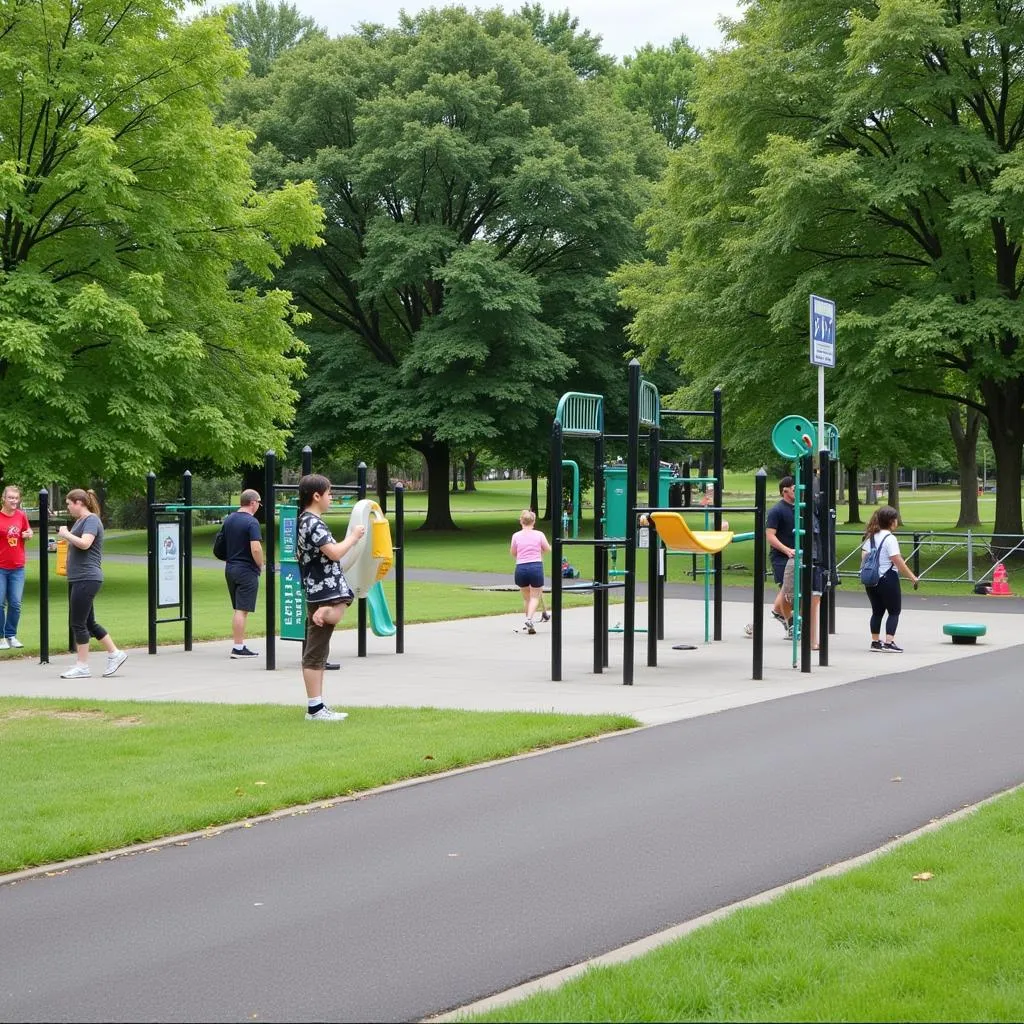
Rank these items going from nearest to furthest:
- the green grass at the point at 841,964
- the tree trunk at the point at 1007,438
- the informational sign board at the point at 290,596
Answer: the green grass at the point at 841,964 < the informational sign board at the point at 290,596 < the tree trunk at the point at 1007,438

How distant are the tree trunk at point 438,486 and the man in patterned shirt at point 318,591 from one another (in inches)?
1519

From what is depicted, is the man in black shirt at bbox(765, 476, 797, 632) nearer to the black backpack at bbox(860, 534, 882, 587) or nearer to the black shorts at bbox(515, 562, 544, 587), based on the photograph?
the black backpack at bbox(860, 534, 882, 587)

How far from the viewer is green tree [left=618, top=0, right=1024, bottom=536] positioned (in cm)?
2753

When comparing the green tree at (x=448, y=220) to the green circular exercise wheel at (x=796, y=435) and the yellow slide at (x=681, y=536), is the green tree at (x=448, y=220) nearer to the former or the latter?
the green circular exercise wheel at (x=796, y=435)

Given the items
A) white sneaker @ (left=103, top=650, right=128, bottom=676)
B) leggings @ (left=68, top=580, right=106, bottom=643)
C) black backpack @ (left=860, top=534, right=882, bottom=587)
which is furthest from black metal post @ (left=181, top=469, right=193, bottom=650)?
black backpack @ (left=860, top=534, right=882, bottom=587)

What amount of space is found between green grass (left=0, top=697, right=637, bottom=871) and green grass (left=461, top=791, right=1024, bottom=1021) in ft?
10.9

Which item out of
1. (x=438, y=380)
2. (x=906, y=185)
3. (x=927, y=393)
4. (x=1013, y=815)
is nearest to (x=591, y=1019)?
(x=1013, y=815)

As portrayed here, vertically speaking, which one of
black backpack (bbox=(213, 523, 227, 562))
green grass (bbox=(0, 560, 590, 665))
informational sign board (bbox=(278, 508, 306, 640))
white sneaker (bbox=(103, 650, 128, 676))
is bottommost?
green grass (bbox=(0, 560, 590, 665))

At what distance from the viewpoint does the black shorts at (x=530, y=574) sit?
738 inches

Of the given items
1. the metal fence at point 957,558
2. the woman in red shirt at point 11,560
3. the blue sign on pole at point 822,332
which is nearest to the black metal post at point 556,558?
the blue sign on pole at point 822,332

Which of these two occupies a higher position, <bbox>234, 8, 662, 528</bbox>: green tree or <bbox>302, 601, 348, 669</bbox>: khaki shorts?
<bbox>234, 8, 662, 528</bbox>: green tree

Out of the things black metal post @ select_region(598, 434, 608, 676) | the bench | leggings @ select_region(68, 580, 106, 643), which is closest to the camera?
leggings @ select_region(68, 580, 106, 643)

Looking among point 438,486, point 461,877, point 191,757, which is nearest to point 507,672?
point 191,757

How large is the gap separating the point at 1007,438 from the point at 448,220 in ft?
73.2
